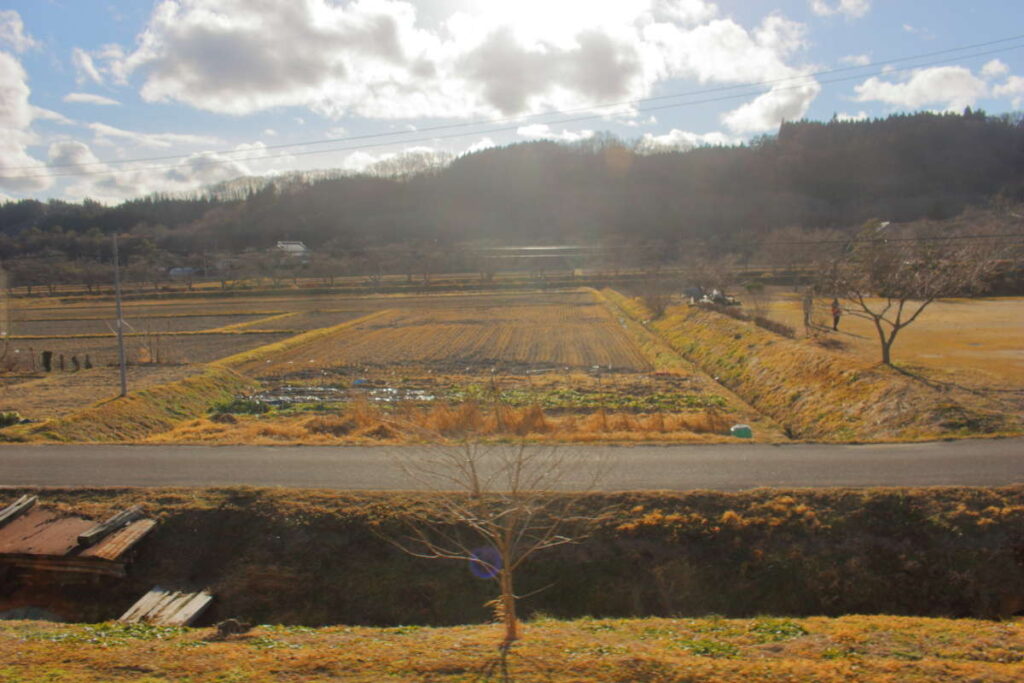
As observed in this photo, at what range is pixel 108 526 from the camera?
32.5 ft

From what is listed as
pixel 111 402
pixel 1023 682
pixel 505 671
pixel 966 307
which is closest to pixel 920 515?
pixel 1023 682

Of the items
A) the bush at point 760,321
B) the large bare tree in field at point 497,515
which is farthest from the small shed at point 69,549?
the bush at point 760,321

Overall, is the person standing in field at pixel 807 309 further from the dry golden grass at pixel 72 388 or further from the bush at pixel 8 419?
the bush at pixel 8 419

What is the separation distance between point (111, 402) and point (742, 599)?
60.0 ft

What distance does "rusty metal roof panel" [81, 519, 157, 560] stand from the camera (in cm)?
927

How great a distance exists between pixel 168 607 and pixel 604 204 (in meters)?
139

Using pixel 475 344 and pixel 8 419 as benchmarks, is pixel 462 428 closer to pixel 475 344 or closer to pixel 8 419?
pixel 8 419

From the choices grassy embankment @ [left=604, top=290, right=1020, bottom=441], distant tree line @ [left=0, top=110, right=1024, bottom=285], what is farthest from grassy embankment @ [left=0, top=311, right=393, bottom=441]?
distant tree line @ [left=0, top=110, right=1024, bottom=285]

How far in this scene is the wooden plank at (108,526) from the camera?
9531 millimetres

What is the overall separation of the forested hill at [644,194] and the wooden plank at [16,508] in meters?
76.9

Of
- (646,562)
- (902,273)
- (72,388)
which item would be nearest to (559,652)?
(646,562)

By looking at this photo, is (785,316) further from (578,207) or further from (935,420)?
(578,207)

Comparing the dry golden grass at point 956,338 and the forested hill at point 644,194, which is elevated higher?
the forested hill at point 644,194

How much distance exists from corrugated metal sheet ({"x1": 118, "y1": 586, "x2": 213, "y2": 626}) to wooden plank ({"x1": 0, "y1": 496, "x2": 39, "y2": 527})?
10.6 feet
